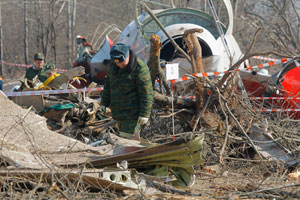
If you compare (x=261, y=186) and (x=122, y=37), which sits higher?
(x=122, y=37)

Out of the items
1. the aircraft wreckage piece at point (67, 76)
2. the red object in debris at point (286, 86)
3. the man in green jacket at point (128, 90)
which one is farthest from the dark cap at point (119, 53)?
the red object in debris at point (286, 86)

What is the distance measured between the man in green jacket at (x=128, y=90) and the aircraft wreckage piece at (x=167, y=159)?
83cm

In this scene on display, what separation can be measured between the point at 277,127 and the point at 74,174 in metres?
3.79

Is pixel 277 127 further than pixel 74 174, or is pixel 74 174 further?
pixel 277 127

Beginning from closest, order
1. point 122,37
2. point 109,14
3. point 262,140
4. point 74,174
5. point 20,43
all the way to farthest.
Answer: point 74,174
point 262,140
point 122,37
point 20,43
point 109,14

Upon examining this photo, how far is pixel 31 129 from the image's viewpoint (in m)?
5.41

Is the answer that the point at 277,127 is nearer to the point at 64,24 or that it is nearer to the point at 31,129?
the point at 31,129

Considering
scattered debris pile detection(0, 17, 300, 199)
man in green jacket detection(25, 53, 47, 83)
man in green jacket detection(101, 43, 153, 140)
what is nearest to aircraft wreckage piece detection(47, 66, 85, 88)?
scattered debris pile detection(0, 17, 300, 199)

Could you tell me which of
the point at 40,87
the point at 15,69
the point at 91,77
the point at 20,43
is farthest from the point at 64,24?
the point at 40,87

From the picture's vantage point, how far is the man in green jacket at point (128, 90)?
18.6 ft

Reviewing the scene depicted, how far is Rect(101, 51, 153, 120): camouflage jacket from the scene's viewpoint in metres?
5.74

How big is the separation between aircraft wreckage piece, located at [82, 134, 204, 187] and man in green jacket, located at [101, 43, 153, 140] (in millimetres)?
828

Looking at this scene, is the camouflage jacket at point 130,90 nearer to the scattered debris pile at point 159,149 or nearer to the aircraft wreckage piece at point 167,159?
the scattered debris pile at point 159,149

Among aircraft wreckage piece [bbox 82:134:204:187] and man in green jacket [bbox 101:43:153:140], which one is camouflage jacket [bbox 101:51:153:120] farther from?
aircraft wreckage piece [bbox 82:134:204:187]
